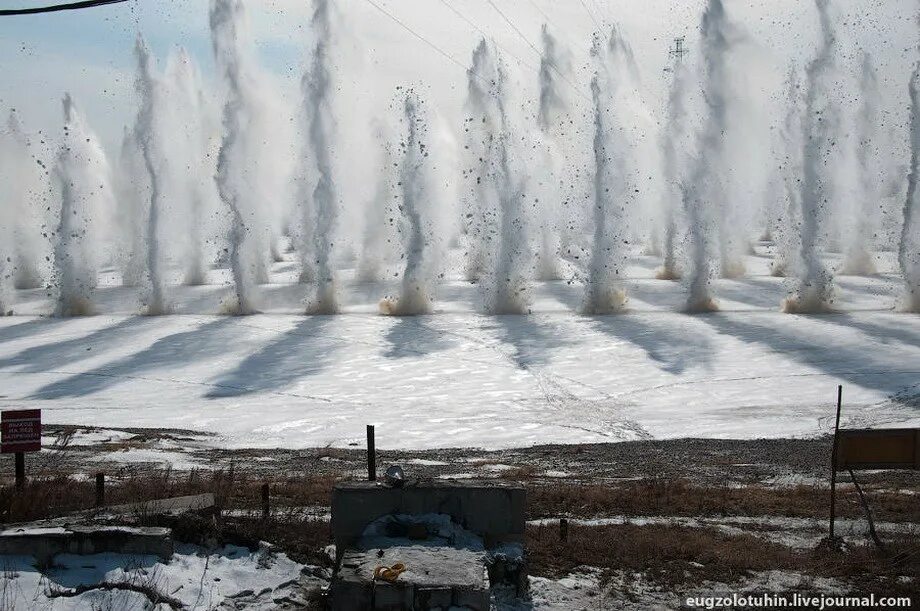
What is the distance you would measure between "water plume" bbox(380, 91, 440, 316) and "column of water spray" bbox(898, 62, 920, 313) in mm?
19117

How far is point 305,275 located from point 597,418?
33.3m

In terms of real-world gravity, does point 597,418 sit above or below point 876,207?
below

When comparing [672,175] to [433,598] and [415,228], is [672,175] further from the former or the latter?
[433,598]

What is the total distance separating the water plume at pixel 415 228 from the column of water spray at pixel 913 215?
753 inches

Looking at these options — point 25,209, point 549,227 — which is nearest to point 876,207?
point 549,227

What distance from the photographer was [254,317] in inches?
1666

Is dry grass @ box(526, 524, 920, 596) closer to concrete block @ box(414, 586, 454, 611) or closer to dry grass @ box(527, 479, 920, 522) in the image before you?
dry grass @ box(527, 479, 920, 522)

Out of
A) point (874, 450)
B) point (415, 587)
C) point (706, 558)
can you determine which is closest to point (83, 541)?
point (415, 587)

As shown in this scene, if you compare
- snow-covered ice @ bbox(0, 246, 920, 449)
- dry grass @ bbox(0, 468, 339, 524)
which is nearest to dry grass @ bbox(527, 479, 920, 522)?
dry grass @ bbox(0, 468, 339, 524)

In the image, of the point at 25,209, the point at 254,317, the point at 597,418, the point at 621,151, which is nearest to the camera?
the point at 597,418

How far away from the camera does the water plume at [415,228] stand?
43.8 meters

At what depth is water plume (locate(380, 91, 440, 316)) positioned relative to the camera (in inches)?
1725

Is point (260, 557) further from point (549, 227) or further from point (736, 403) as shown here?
point (549, 227)

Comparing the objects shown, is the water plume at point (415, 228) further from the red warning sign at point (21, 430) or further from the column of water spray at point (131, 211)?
the red warning sign at point (21, 430)
